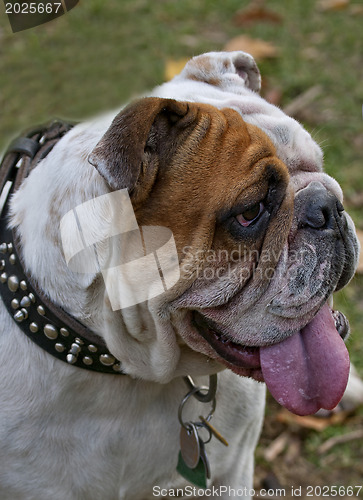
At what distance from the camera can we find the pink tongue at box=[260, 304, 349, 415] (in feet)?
7.16

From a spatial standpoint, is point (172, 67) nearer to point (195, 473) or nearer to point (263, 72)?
point (263, 72)

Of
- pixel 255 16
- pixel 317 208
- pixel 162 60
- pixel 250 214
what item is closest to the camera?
pixel 250 214

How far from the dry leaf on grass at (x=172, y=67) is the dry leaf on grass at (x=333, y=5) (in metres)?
1.61

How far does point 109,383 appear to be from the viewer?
7.79ft

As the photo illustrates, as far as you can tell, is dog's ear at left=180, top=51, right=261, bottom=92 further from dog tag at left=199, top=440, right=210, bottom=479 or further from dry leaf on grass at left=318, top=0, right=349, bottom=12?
dry leaf on grass at left=318, top=0, right=349, bottom=12

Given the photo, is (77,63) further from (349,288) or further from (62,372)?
(349,288)

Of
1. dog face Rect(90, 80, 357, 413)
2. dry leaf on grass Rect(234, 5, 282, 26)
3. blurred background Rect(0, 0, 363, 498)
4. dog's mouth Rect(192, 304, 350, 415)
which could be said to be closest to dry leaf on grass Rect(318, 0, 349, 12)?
blurred background Rect(0, 0, 363, 498)

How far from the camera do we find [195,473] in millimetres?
2473

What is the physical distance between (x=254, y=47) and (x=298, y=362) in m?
3.71

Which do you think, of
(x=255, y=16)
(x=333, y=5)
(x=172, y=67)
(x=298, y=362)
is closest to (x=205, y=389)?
(x=298, y=362)

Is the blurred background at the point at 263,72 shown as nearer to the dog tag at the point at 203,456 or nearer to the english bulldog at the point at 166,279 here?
the english bulldog at the point at 166,279

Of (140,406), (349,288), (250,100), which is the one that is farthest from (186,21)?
(140,406)

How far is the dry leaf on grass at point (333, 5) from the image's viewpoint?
5957mm

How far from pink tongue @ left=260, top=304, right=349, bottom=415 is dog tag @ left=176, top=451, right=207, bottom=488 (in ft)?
1.48
